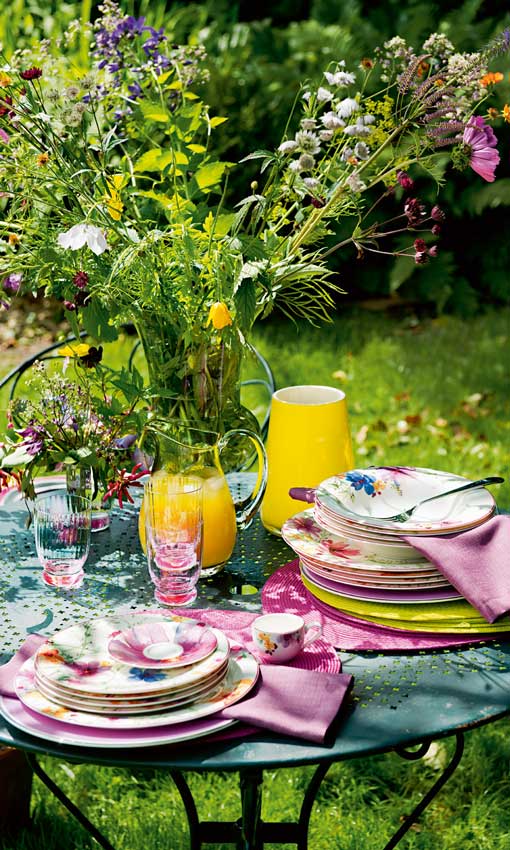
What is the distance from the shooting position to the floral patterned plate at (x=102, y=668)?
1255 millimetres

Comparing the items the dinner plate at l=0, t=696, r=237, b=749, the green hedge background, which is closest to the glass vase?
the dinner plate at l=0, t=696, r=237, b=749

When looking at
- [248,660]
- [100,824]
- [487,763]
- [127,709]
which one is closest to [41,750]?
[127,709]

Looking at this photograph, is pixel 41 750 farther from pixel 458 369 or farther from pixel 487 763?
pixel 458 369

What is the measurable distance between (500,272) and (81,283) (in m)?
4.51

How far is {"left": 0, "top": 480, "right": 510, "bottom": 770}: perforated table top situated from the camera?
3.99 feet

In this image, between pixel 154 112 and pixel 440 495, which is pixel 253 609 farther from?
pixel 154 112

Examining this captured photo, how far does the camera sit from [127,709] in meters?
1.24

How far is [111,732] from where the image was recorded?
1.22 metres

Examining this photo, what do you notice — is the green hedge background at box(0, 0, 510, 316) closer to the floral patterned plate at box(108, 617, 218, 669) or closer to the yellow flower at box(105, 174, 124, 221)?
the yellow flower at box(105, 174, 124, 221)

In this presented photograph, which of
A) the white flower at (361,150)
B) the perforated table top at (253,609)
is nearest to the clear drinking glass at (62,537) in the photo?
the perforated table top at (253,609)

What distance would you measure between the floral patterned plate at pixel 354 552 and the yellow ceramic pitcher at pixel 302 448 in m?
0.16

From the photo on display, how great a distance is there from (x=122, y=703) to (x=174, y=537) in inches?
14.5

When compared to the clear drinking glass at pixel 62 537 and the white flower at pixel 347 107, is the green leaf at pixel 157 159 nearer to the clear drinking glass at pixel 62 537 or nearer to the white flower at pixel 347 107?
the white flower at pixel 347 107

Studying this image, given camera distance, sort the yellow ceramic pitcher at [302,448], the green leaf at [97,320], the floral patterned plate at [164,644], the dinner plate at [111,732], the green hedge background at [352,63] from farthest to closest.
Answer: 1. the green hedge background at [352,63]
2. the yellow ceramic pitcher at [302,448]
3. the green leaf at [97,320]
4. the floral patterned plate at [164,644]
5. the dinner plate at [111,732]
